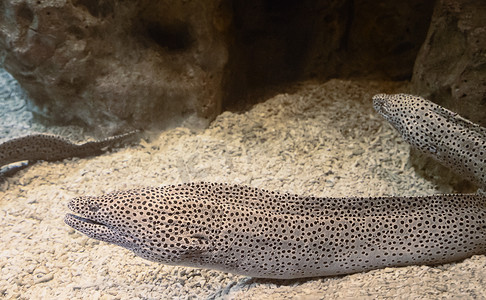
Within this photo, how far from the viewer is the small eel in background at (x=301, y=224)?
193 centimetres

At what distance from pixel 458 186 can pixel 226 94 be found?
7.97ft

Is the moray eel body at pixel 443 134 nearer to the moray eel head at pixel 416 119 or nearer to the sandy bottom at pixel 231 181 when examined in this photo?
the moray eel head at pixel 416 119

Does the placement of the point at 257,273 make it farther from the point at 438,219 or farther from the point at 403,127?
the point at 403,127

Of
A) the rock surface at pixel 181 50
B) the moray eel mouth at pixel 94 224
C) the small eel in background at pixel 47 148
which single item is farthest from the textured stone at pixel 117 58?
the moray eel mouth at pixel 94 224

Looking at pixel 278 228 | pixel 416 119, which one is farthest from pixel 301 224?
pixel 416 119

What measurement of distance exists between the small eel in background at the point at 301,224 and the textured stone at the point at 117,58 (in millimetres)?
1828

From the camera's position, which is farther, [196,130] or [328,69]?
[328,69]

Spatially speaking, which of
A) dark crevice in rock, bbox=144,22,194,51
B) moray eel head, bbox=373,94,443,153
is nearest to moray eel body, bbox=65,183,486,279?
moray eel head, bbox=373,94,443,153

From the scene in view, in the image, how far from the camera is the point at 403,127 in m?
2.51

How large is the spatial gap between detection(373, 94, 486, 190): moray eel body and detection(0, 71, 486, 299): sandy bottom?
58cm

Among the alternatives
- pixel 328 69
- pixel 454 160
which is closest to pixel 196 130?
pixel 328 69

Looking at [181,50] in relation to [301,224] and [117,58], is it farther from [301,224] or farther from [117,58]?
[301,224]

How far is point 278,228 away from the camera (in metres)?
2.10

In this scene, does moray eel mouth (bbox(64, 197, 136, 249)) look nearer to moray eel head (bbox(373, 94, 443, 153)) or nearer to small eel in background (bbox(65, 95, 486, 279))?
small eel in background (bbox(65, 95, 486, 279))
